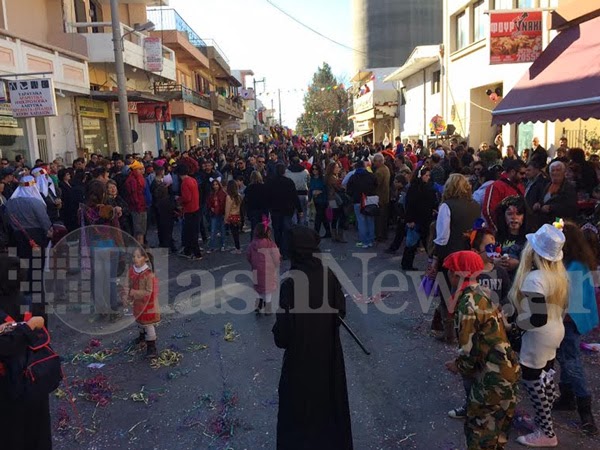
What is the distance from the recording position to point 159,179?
10203 millimetres

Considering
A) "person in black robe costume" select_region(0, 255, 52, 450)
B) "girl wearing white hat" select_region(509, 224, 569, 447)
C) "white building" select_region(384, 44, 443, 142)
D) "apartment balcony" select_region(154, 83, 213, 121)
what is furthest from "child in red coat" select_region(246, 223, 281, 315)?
"white building" select_region(384, 44, 443, 142)

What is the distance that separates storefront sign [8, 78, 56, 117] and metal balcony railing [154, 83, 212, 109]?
959cm

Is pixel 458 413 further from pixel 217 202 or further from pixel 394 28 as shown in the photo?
pixel 394 28

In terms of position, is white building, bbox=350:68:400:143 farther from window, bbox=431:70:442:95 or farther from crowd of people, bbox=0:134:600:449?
crowd of people, bbox=0:134:600:449

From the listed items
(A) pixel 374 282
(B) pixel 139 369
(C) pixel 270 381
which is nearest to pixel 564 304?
(C) pixel 270 381

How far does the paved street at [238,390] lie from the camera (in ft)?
12.6

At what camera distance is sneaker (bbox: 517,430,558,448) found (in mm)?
3547

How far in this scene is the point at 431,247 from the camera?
6.61 meters

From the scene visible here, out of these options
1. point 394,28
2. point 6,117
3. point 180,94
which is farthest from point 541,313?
point 394,28

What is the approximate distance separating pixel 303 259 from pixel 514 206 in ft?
8.34

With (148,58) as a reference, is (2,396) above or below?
below

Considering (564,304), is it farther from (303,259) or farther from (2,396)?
(2,396)

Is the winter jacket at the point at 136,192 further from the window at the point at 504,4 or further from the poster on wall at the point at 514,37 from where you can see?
the window at the point at 504,4

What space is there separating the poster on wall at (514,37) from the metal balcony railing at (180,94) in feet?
44.9
